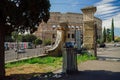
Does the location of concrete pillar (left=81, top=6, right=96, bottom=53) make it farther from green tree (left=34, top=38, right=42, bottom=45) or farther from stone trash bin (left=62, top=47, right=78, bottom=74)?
green tree (left=34, top=38, right=42, bottom=45)

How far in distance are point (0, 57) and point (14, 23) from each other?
72.8 inches

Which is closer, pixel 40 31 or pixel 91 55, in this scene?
pixel 91 55

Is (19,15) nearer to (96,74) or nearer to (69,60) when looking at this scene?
(69,60)

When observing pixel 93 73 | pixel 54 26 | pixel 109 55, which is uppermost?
pixel 54 26

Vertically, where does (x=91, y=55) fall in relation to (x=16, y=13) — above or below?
below

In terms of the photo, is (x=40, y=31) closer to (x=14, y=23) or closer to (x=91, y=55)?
(x=91, y=55)

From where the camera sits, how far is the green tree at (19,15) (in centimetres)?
1039

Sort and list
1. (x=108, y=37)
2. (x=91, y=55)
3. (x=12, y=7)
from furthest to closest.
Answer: (x=108, y=37) → (x=91, y=55) → (x=12, y=7)

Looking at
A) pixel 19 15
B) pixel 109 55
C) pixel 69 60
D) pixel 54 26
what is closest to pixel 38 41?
pixel 54 26

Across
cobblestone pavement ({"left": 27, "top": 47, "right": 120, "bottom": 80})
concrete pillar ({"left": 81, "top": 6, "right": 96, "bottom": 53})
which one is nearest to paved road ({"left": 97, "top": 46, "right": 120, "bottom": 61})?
concrete pillar ({"left": 81, "top": 6, "right": 96, "bottom": 53})

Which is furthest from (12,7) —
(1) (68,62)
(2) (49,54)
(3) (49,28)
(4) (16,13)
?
(3) (49,28)

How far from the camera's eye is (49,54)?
24391 mm

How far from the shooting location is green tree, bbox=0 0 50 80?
10.4 metres

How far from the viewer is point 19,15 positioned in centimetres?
1098
